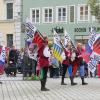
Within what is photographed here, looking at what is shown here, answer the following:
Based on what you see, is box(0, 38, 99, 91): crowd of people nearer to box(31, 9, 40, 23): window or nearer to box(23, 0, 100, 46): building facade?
box(23, 0, 100, 46): building facade

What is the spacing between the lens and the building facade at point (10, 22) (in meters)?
48.7

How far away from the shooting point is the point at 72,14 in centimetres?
4641

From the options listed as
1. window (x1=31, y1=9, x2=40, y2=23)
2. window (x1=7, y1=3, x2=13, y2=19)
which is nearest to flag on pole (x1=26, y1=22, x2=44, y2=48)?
window (x1=31, y1=9, x2=40, y2=23)

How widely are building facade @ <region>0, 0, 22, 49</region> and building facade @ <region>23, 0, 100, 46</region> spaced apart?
0.98 meters

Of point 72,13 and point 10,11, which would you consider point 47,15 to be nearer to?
point 72,13

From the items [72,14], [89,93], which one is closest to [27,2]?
[72,14]

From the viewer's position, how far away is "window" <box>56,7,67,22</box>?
153 feet

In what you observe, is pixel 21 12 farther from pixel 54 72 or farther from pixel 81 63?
pixel 81 63

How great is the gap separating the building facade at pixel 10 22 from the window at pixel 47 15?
8.25 ft

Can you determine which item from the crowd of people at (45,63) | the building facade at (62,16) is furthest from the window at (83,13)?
the crowd of people at (45,63)

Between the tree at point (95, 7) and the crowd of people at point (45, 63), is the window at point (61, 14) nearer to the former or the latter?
the tree at point (95, 7)

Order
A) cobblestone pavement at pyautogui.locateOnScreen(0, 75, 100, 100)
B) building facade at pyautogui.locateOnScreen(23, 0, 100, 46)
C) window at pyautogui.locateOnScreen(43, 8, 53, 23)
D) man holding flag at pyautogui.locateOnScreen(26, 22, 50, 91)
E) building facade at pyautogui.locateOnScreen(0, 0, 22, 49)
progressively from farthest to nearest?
building facade at pyautogui.locateOnScreen(0, 0, 22, 49) → window at pyautogui.locateOnScreen(43, 8, 53, 23) → building facade at pyautogui.locateOnScreen(23, 0, 100, 46) → man holding flag at pyautogui.locateOnScreen(26, 22, 50, 91) → cobblestone pavement at pyautogui.locateOnScreen(0, 75, 100, 100)

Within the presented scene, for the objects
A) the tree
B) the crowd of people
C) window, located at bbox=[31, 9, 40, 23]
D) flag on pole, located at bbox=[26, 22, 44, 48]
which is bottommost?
the crowd of people

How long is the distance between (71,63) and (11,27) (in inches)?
1165
